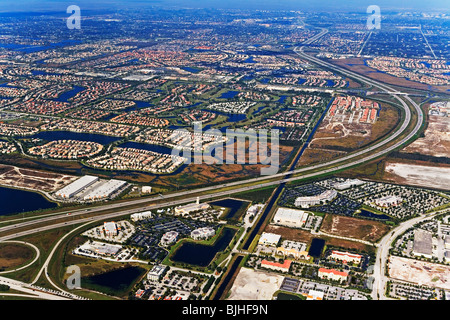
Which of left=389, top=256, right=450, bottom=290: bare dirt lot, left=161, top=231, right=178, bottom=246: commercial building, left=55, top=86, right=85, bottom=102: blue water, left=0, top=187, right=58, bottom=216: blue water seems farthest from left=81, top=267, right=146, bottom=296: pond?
left=55, top=86, right=85, bottom=102: blue water

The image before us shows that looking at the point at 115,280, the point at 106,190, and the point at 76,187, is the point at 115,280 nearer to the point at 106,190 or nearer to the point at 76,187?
the point at 106,190

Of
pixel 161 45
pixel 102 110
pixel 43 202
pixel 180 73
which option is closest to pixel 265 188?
pixel 43 202

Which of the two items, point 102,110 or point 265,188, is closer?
point 265,188

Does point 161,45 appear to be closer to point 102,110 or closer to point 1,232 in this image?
point 102,110

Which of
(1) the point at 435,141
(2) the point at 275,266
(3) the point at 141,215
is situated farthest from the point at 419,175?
(3) the point at 141,215

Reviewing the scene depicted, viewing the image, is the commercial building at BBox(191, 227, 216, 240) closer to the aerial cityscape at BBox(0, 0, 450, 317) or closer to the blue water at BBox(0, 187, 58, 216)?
the aerial cityscape at BBox(0, 0, 450, 317)

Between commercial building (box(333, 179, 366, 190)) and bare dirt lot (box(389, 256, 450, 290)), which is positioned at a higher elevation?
commercial building (box(333, 179, 366, 190))

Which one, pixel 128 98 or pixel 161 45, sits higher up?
pixel 161 45
